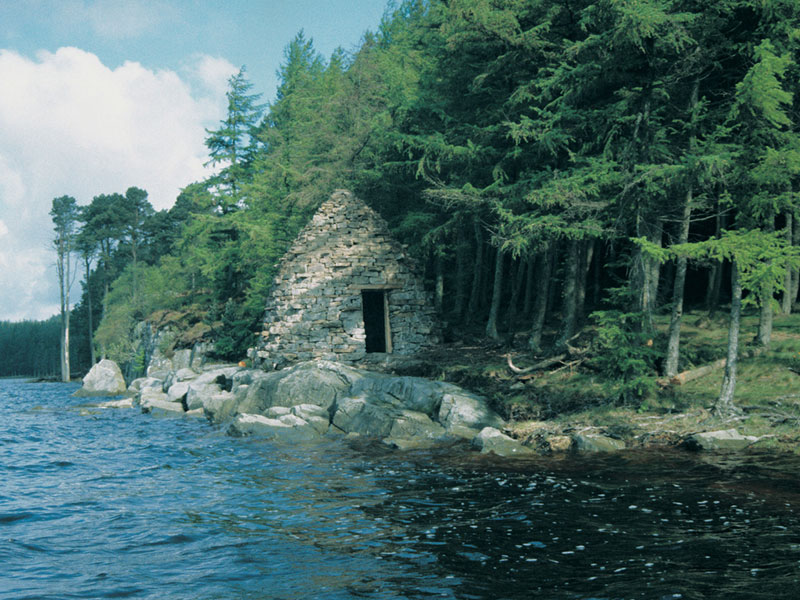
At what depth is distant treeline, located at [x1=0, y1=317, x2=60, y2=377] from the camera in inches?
3100

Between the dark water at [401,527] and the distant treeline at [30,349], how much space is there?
3006 inches

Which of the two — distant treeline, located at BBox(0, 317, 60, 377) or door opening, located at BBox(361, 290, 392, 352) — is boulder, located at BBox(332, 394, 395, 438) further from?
distant treeline, located at BBox(0, 317, 60, 377)

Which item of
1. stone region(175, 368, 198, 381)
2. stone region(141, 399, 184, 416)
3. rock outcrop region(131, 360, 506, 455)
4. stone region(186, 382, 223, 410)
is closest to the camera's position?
rock outcrop region(131, 360, 506, 455)

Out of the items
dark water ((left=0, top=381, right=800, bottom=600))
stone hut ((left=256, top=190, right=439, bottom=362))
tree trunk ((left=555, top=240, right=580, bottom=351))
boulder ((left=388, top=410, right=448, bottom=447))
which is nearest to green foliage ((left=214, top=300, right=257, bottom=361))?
stone hut ((left=256, top=190, right=439, bottom=362))

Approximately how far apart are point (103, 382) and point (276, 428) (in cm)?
2468

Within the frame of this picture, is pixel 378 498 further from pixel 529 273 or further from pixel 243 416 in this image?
pixel 529 273

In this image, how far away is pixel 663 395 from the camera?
44.0 ft

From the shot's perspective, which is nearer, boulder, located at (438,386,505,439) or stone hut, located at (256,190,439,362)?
boulder, located at (438,386,505,439)

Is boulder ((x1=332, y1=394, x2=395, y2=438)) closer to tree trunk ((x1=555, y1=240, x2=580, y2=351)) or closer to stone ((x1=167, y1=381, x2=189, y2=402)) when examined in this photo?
tree trunk ((x1=555, y1=240, x2=580, y2=351))

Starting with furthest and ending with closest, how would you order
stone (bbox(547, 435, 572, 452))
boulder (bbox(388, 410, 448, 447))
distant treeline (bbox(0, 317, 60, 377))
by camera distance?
distant treeline (bbox(0, 317, 60, 377)) → boulder (bbox(388, 410, 448, 447)) → stone (bbox(547, 435, 572, 452))

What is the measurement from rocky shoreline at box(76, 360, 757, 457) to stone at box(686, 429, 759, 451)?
0.05ft

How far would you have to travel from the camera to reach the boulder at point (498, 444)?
1216 centimetres

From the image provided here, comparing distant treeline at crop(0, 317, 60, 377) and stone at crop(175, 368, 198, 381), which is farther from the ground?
stone at crop(175, 368, 198, 381)

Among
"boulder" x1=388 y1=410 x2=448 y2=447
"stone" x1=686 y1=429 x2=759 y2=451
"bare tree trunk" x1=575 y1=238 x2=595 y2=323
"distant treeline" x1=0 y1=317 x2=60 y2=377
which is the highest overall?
"bare tree trunk" x1=575 y1=238 x2=595 y2=323
